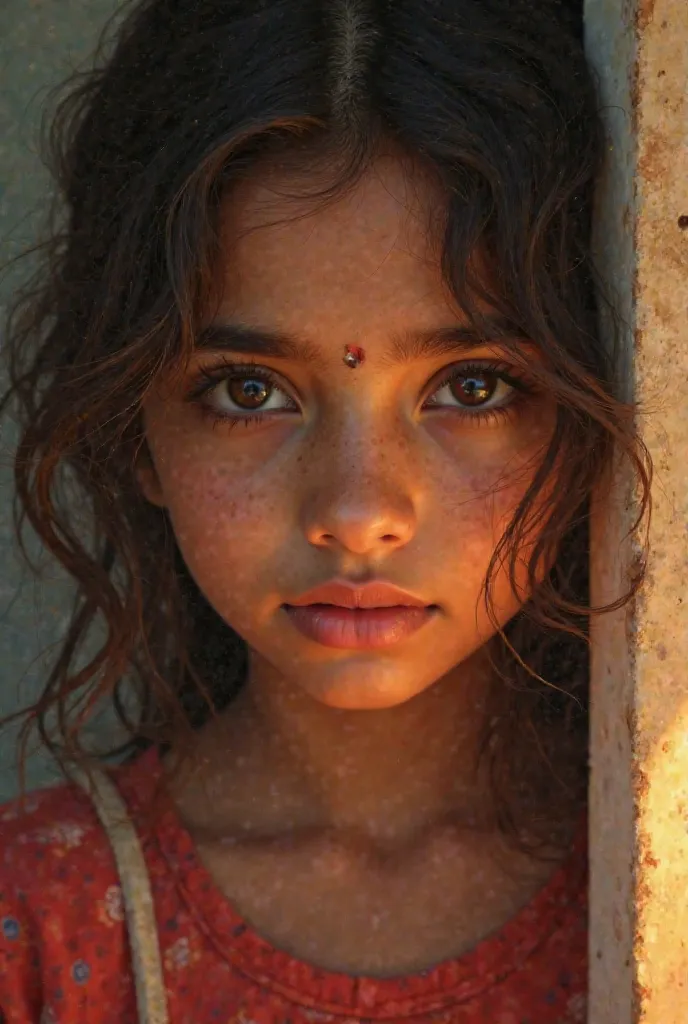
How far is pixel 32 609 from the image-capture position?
208cm

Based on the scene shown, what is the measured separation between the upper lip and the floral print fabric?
36 centimetres

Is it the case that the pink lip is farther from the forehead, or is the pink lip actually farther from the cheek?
the forehead

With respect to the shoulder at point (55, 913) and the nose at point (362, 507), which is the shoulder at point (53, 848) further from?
the nose at point (362, 507)

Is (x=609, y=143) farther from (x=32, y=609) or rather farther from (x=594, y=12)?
(x=32, y=609)

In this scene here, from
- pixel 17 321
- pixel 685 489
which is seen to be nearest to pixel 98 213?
pixel 17 321

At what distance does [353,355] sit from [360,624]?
26 centimetres

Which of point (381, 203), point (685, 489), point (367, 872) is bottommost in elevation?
point (367, 872)

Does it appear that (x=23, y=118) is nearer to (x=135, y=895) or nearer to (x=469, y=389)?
(x=469, y=389)

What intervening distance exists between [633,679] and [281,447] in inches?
15.8

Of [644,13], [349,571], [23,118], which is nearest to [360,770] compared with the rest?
[349,571]

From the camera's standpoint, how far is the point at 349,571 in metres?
1.44

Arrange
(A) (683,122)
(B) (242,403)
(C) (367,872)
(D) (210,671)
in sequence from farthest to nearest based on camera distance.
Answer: (D) (210,671), (C) (367,872), (B) (242,403), (A) (683,122)

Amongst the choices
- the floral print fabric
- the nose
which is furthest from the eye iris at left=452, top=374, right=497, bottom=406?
the floral print fabric

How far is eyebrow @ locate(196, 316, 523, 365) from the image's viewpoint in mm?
1410
